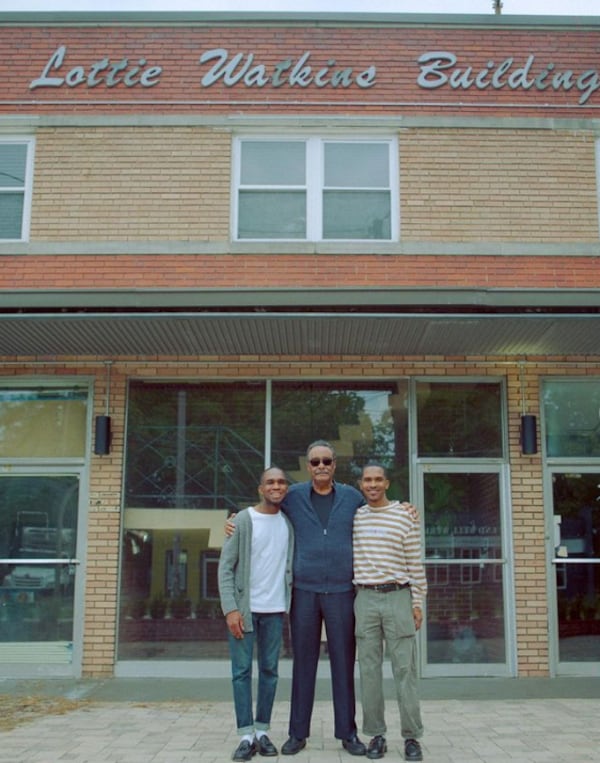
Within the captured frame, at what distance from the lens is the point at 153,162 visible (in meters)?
9.88

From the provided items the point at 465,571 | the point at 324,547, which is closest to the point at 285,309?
the point at 324,547

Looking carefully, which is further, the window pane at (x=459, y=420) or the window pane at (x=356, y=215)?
the window pane at (x=356, y=215)

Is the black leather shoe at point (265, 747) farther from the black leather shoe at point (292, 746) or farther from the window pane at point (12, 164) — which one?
the window pane at point (12, 164)

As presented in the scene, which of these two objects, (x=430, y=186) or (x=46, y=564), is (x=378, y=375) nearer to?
(x=430, y=186)

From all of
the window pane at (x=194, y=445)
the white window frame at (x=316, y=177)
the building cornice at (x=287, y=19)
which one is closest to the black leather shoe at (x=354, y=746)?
the window pane at (x=194, y=445)

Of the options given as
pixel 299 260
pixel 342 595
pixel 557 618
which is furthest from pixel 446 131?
pixel 342 595

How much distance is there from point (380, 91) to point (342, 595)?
6456 millimetres

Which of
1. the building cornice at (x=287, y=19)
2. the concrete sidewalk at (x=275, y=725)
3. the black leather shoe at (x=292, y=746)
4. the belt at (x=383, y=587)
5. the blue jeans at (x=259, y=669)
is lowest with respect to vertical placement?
the concrete sidewalk at (x=275, y=725)

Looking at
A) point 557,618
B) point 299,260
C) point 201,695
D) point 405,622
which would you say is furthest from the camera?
point 299,260

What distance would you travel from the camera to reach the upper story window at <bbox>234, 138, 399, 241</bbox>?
991 cm

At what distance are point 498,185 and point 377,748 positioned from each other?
6439mm

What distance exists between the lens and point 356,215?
998cm

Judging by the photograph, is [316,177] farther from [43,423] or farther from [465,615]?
[465,615]

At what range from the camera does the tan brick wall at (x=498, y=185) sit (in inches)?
383
